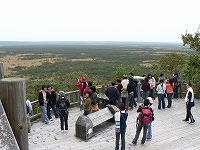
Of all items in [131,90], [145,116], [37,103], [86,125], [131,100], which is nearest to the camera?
[145,116]

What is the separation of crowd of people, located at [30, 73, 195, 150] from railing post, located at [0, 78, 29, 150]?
517cm

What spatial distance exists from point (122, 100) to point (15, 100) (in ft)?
33.5

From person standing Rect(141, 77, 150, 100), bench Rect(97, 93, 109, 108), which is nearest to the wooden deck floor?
bench Rect(97, 93, 109, 108)

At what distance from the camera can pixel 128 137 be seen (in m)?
9.98

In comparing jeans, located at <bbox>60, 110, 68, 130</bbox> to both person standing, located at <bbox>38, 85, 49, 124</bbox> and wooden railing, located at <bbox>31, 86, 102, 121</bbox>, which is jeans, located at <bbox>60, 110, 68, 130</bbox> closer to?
person standing, located at <bbox>38, 85, 49, 124</bbox>

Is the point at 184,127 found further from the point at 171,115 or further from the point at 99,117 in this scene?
the point at 99,117

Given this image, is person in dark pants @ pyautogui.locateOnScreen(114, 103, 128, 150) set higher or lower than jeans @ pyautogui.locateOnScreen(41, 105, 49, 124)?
higher

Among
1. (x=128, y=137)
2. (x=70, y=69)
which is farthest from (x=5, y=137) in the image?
(x=70, y=69)

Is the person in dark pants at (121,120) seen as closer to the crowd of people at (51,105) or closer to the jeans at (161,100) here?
the crowd of people at (51,105)

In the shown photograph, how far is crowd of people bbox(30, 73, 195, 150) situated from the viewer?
8969 mm

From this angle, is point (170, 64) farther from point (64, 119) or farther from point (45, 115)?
point (64, 119)

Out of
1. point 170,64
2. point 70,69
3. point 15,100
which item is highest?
point 15,100

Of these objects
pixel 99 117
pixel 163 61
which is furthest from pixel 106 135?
pixel 163 61
